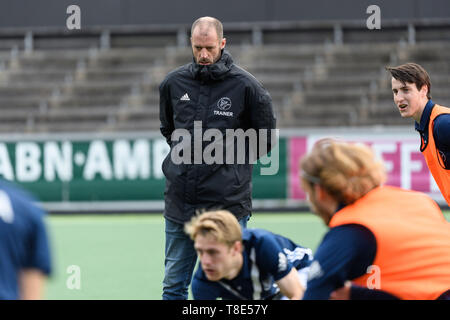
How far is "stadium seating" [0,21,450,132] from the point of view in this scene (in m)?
→ 19.4

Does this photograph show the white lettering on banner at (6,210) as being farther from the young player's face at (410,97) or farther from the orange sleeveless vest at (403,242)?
the young player's face at (410,97)

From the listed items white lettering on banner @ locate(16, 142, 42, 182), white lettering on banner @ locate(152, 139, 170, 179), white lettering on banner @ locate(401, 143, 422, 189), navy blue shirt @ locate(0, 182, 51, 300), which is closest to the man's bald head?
navy blue shirt @ locate(0, 182, 51, 300)

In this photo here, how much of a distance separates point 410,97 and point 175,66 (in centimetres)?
1627

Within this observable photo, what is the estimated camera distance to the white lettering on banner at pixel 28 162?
45.1 ft

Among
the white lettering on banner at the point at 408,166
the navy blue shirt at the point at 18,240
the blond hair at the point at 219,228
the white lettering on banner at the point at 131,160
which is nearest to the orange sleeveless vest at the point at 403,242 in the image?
the blond hair at the point at 219,228

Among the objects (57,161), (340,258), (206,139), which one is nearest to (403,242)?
(340,258)

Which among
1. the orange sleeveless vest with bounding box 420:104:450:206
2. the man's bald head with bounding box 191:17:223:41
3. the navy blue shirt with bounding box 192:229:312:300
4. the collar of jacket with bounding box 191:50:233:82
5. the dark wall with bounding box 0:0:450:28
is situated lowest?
the navy blue shirt with bounding box 192:229:312:300

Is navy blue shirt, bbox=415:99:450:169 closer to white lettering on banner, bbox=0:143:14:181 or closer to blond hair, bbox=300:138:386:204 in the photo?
blond hair, bbox=300:138:386:204

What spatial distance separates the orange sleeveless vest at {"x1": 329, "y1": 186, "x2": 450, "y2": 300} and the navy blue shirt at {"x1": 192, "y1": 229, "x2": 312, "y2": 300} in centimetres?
95

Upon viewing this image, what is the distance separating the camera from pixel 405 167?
13.2 m

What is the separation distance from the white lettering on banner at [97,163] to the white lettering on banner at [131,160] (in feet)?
0.50

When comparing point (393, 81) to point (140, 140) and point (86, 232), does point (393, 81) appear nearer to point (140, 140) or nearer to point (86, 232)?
point (86, 232)

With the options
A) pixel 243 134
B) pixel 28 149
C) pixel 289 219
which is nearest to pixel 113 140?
pixel 28 149

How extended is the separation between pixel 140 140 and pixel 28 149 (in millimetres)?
1877
